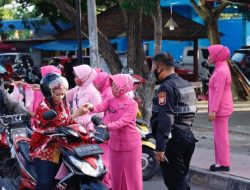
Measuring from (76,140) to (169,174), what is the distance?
1191mm

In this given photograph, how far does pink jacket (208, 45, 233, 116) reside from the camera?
323 inches

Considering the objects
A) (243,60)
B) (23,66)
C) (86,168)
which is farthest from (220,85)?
(23,66)

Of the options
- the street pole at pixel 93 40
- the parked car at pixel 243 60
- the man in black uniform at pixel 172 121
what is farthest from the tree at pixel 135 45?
the parked car at pixel 243 60

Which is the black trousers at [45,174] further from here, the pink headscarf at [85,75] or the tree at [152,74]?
the tree at [152,74]

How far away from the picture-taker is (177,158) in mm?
6277

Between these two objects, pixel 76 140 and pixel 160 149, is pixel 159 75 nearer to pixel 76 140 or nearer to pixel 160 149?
pixel 160 149

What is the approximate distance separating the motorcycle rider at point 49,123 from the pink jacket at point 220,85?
9.65 feet

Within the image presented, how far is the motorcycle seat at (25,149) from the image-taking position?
641 centimetres

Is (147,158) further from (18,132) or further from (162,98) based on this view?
(162,98)

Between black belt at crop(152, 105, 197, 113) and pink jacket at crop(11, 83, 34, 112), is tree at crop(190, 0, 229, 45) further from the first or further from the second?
black belt at crop(152, 105, 197, 113)

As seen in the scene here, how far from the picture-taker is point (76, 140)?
567 cm

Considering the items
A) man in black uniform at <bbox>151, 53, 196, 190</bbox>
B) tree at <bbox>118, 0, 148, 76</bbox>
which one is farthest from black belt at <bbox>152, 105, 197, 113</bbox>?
tree at <bbox>118, 0, 148, 76</bbox>

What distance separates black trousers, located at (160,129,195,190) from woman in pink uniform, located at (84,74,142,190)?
1.22 ft

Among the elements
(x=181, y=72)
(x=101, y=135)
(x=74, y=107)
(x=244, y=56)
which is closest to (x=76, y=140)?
(x=101, y=135)
